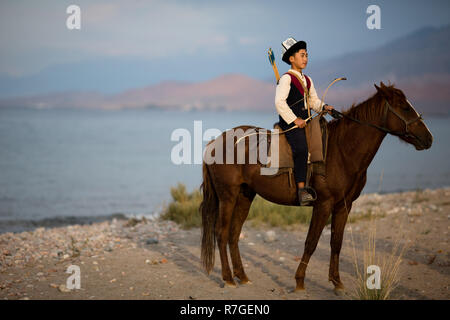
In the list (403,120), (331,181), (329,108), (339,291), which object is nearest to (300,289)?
(339,291)

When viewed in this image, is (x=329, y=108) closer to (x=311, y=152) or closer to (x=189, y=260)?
(x=311, y=152)

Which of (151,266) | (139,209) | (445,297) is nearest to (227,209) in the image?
(151,266)

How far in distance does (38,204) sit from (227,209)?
1251cm

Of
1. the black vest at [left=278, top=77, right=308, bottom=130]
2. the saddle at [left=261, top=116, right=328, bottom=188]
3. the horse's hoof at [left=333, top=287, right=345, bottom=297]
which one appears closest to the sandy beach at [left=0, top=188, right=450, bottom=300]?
the horse's hoof at [left=333, top=287, right=345, bottom=297]

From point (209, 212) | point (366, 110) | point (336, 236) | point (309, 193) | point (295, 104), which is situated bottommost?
point (336, 236)

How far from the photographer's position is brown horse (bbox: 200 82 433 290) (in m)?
5.27

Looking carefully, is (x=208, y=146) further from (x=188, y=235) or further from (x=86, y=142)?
(x=86, y=142)

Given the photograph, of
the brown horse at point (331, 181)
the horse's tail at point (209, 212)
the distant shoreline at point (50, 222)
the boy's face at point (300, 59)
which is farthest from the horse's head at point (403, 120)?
the distant shoreline at point (50, 222)

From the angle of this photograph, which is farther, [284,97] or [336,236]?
[336,236]

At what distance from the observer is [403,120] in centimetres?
520

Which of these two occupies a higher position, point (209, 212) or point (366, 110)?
point (366, 110)

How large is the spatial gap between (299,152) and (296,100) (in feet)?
2.55

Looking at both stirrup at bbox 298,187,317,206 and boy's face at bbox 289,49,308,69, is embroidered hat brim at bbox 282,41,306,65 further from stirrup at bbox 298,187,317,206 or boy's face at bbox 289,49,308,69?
stirrup at bbox 298,187,317,206
